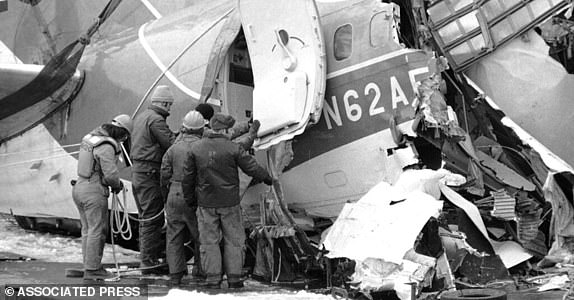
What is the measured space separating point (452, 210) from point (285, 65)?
1.88m

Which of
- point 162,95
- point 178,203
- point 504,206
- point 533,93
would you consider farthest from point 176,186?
point 533,93

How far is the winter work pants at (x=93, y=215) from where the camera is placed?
778 cm

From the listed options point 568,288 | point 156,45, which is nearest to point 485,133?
point 568,288

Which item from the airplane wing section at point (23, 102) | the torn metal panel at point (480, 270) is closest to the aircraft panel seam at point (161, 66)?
the airplane wing section at point (23, 102)

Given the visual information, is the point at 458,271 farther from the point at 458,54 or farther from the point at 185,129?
the point at 185,129

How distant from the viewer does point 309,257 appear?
7.66 m

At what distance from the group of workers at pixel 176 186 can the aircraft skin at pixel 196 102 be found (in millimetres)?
580

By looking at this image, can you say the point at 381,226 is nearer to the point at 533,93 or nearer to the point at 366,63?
the point at 366,63

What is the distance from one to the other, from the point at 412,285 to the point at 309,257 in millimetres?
1635

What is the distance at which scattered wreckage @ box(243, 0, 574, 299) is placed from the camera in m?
6.75

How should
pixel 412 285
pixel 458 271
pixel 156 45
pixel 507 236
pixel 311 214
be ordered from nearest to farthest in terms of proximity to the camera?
1. pixel 412 285
2. pixel 458 271
3. pixel 507 236
4. pixel 311 214
5. pixel 156 45

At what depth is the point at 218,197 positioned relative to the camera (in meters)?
7.28

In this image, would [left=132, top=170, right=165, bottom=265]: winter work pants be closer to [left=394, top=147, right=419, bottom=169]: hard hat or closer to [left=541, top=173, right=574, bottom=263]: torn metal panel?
[left=394, top=147, right=419, bottom=169]: hard hat

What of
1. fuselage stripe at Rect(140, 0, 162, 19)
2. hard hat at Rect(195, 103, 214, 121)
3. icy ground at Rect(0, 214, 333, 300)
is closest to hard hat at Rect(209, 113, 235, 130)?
hard hat at Rect(195, 103, 214, 121)
